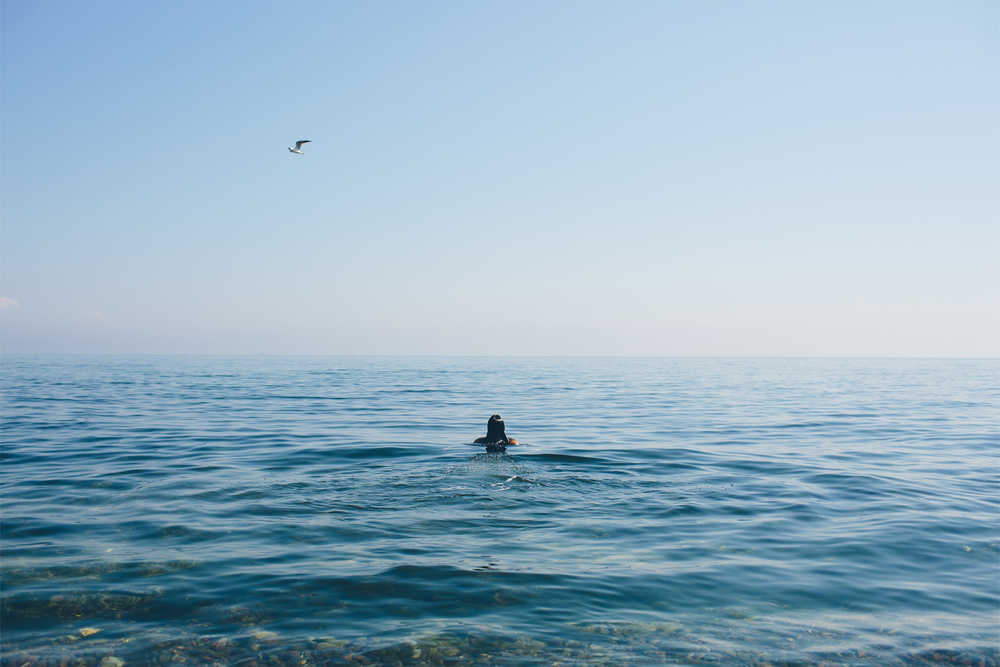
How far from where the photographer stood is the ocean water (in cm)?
602

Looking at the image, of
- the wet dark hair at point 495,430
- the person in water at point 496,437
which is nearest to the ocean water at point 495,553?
the person in water at point 496,437

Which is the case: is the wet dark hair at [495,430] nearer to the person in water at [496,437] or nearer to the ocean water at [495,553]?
the person in water at [496,437]

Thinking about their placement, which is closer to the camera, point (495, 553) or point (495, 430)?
point (495, 553)

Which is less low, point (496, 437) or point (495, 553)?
point (496, 437)

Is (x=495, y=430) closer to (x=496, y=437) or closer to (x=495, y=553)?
(x=496, y=437)

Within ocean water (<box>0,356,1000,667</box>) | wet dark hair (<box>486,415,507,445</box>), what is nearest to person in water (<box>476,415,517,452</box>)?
wet dark hair (<box>486,415,507,445</box>)

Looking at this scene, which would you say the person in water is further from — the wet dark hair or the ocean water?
the ocean water

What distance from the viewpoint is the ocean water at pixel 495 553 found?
6.02 m

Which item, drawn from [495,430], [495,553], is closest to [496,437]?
[495,430]

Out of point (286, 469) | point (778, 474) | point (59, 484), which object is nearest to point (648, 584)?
point (778, 474)

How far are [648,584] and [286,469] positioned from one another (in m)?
9.21

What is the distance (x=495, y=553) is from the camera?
8266 mm

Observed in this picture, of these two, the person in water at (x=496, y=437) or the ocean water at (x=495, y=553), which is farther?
the person in water at (x=496, y=437)

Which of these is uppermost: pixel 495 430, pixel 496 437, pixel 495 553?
pixel 495 430
